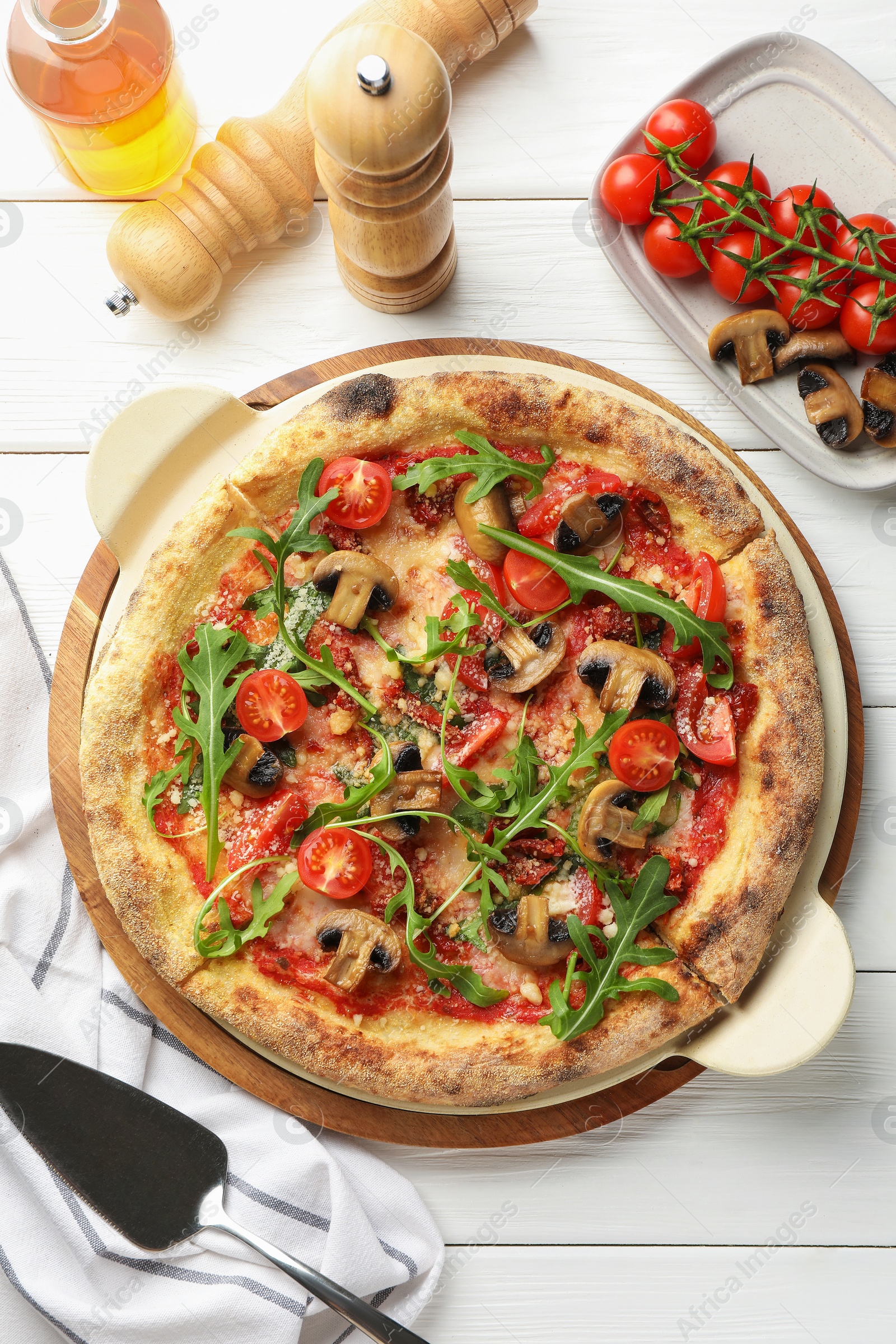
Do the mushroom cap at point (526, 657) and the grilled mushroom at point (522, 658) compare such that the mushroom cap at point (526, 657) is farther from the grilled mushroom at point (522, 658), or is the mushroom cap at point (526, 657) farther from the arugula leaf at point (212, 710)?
the arugula leaf at point (212, 710)

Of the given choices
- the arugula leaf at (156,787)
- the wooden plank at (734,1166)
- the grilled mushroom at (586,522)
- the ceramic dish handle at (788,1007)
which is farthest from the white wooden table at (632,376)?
the arugula leaf at (156,787)

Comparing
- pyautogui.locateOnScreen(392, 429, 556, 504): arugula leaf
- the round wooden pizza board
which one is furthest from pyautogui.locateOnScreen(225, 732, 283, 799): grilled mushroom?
pyautogui.locateOnScreen(392, 429, 556, 504): arugula leaf

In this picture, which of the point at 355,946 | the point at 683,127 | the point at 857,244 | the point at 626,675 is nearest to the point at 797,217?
the point at 857,244

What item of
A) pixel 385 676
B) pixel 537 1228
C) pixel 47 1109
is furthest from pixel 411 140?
pixel 537 1228

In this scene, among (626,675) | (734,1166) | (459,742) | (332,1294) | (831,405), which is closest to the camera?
(332,1294)

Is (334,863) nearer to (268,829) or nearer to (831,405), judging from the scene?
(268,829)
